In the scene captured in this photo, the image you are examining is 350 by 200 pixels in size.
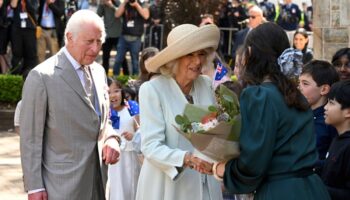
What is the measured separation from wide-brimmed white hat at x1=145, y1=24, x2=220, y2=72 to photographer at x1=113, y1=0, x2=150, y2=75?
11.1 m

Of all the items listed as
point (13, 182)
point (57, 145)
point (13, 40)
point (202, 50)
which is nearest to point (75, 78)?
point (57, 145)

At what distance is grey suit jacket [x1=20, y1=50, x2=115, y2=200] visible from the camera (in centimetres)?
464

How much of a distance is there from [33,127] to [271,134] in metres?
1.59

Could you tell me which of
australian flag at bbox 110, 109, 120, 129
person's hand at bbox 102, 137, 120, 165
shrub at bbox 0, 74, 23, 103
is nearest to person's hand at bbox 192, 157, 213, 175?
person's hand at bbox 102, 137, 120, 165

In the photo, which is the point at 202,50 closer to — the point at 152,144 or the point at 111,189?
the point at 152,144

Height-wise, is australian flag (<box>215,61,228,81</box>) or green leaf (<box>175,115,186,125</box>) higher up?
green leaf (<box>175,115,186,125</box>)

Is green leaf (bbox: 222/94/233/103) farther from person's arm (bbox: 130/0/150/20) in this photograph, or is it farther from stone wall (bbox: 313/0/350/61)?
person's arm (bbox: 130/0/150/20)

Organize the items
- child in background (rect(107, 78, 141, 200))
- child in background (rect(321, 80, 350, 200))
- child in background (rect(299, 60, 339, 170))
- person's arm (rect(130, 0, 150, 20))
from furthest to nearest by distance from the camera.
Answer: person's arm (rect(130, 0, 150, 20))
child in background (rect(107, 78, 141, 200))
child in background (rect(299, 60, 339, 170))
child in background (rect(321, 80, 350, 200))

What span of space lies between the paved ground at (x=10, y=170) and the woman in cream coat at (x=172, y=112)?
430 centimetres

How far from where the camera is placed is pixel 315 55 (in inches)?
369

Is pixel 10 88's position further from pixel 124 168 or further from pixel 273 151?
pixel 273 151

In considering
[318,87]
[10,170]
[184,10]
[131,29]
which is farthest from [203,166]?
[184,10]

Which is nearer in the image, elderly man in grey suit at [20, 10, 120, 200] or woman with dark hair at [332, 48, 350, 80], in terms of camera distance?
elderly man in grey suit at [20, 10, 120, 200]

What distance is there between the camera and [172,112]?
15.3ft
